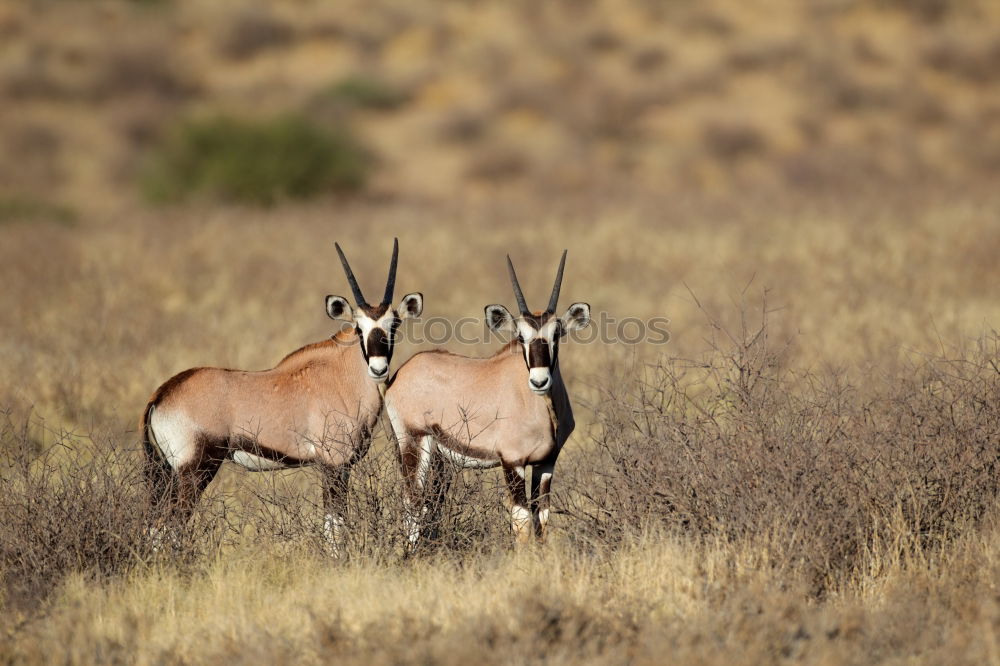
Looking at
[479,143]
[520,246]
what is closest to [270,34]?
[479,143]

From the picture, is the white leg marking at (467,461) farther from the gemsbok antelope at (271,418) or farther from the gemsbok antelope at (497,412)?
the gemsbok antelope at (271,418)

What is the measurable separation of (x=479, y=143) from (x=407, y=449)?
2376 cm

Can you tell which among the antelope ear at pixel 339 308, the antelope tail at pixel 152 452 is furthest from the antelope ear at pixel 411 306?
the antelope tail at pixel 152 452

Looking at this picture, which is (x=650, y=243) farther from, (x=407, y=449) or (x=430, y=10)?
(x=430, y=10)

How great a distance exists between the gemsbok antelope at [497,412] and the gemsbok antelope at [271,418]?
0.30 metres

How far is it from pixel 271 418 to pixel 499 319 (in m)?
1.70

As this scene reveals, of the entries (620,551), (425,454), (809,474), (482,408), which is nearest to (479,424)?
(482,408)

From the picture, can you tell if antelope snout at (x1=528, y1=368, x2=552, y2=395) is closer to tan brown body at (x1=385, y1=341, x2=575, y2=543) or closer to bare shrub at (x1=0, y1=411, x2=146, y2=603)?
tan brown body at (x1=385, y1=341, x2=575, y2=543)

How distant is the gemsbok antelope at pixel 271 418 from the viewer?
7062 millimetres

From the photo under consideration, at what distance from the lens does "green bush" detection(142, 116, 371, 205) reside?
25.5 m

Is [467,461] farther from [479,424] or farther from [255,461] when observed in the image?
[255,461]

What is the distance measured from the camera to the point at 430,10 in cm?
3884

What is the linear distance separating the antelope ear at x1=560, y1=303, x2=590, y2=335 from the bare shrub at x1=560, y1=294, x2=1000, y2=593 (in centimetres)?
67

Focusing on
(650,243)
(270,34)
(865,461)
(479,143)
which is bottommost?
(865,461)
